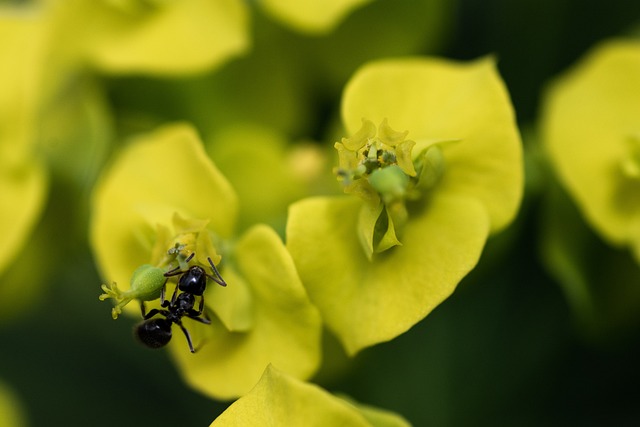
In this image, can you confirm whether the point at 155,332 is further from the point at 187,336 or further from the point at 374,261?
the point at 374,261

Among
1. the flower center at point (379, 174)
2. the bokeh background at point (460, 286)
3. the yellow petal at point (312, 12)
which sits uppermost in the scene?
the yellow petal at point (312, 12)

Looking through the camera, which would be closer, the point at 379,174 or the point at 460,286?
the point at 379,174

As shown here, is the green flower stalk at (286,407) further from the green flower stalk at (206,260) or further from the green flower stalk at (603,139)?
the green flower stalk at (603,139)

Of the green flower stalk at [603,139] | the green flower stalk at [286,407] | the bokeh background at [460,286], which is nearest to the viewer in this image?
the green flower stalk at [286,407]

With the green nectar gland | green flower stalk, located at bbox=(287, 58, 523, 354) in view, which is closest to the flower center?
green flower stalk, located at bbox=(287, 58, 523, 354)

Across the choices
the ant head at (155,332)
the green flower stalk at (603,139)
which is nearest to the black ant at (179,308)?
the ant head at (155,332)

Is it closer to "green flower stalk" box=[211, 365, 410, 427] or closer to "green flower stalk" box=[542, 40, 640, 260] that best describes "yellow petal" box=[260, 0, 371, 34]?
"green flower stalk" box=[542, 40, 640, 260]

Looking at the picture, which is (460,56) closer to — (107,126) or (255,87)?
(255,87)

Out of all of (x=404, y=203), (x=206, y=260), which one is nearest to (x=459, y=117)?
(x=404, y=203)
